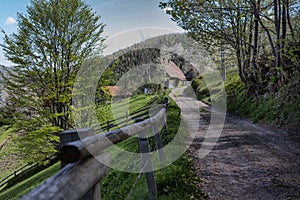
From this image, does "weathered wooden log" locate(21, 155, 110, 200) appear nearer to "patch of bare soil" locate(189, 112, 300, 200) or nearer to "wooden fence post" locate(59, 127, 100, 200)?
"wooden fence post" locate(59, 127, 100, 200)

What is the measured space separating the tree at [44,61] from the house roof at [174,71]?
25.5 m

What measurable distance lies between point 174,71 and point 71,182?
3925cm

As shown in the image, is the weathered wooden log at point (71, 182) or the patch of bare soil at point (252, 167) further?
the patch of bare soil at point (252, 167)

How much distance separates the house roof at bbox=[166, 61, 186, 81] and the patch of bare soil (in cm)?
2951

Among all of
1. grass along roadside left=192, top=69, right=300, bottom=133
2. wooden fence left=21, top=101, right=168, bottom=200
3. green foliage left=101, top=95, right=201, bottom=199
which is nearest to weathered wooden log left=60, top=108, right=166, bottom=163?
wooden fence left=21, top=101, right=168, bottom=200

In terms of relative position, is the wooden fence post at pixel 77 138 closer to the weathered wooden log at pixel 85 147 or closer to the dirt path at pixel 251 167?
the weathered wooden log at pixel 85 147

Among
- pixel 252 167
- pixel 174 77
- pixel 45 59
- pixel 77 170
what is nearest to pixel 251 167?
pixel 252 167

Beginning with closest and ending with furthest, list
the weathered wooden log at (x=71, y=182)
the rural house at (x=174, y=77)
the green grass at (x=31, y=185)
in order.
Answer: the weathered wooden log at (x=71, y=182) < the green grass at (x=31, y=185) < the rural house at (x=174, y=77)

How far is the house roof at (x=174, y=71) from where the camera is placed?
120 ft

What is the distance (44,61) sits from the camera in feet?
33.2

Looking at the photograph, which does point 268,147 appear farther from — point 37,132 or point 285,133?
point 37,132

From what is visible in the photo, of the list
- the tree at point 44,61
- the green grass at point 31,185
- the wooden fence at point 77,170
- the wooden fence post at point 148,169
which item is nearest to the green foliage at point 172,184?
the wooden fence post at point 148,169

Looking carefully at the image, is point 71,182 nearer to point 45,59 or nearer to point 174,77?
point 45,59

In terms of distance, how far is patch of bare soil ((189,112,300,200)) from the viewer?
3.61 m
